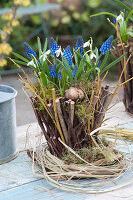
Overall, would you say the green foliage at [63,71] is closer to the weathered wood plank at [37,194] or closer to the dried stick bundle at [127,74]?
the weathered wood plank at [37,194]

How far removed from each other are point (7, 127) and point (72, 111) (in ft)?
0.88

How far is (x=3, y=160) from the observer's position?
101cm

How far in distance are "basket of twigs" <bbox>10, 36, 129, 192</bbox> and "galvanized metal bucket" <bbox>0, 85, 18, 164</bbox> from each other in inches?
4.8

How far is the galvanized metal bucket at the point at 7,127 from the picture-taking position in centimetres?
99

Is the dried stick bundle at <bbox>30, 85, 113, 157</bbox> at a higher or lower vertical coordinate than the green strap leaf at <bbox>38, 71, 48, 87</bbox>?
lower

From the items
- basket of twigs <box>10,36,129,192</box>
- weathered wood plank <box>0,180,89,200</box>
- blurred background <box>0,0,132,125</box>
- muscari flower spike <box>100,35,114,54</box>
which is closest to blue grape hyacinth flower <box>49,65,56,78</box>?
basket of twigs <box>10,36,129,192</box>

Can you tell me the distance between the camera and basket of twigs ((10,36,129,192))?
851 millimetres

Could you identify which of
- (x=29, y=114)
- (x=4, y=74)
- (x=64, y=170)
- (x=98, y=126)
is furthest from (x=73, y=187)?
(x=4, y=74)

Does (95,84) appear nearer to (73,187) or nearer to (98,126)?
(98,126)

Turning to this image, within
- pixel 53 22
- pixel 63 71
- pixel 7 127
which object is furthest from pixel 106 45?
pixel 53 22

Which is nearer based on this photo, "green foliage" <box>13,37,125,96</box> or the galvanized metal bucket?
"green foliage" <box>13,37,125,96</box>

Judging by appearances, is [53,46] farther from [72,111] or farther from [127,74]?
[127,74]

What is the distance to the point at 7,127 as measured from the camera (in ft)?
3.30

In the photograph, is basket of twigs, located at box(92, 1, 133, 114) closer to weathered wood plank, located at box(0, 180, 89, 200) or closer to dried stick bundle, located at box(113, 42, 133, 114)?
dried stick bundle, located at box(113, 42, 133, 114)
